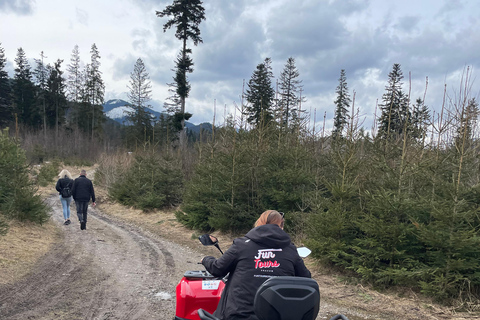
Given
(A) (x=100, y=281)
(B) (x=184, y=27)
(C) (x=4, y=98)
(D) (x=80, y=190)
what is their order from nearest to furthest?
1. (A) (x=100, y=281)
2. (D) (x=80, y=190)
3. (B) (x=184, y=27)
4. (C) (x=4, y=98)

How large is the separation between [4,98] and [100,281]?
5645cm

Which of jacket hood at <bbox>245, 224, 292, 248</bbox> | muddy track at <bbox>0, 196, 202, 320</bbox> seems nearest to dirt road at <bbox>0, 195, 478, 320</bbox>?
muddy track at <bbox>0, 196, 202, 320</bbox>

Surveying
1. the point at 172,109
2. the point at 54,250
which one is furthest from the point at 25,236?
the point at 172,109

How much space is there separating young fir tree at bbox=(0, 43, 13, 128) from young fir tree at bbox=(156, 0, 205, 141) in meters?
35.9

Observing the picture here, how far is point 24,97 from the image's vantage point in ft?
188

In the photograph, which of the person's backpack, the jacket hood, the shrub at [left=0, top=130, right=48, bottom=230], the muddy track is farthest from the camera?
the person's backpack

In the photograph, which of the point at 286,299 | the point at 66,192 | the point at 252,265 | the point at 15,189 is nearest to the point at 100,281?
the point at 252,265

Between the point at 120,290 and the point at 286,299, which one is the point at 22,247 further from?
the point at 286,299

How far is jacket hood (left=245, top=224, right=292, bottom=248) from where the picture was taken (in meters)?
2.97

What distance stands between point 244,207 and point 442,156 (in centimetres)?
698

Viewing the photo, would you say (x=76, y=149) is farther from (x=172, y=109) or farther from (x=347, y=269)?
(x=347, y=269)

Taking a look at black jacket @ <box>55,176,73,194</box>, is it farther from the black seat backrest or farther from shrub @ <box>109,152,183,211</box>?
the black seat backrest

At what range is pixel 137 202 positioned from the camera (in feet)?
61.7

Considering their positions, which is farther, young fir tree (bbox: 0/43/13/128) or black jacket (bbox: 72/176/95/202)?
young fir tree (bbox: 0/43/13/128)
